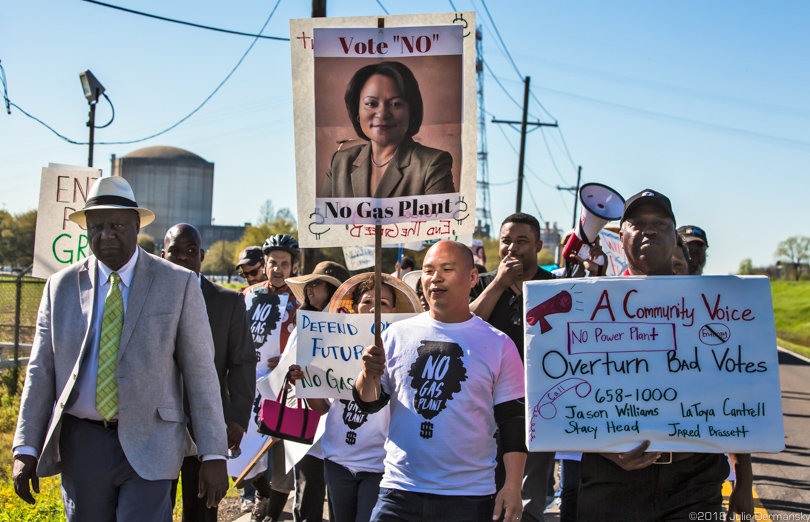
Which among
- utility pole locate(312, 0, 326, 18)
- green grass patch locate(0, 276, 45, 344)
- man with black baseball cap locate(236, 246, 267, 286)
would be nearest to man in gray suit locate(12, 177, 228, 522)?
man with black baseball cap locate(236, 246, 267, 286)

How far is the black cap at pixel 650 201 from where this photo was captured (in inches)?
123

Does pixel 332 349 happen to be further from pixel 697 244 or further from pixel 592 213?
pixel 697 244

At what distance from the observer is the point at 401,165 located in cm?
361

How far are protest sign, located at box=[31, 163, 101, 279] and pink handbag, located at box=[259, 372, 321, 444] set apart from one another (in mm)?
3166

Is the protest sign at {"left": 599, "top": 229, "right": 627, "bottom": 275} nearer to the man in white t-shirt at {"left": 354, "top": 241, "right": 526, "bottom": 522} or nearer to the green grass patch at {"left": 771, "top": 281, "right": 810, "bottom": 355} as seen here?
the man in white t-shirt at {"left": 354, "top": 241, "right": 526, "bottom": 522}

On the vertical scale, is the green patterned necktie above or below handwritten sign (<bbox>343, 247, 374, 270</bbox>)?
below

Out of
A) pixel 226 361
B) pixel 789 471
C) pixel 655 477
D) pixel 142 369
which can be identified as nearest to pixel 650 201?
pixel 655 477

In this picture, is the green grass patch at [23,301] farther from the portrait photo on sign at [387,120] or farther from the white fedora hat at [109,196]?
the portrait photo on sign at [387,120]

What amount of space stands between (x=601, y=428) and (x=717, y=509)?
1.91 ft

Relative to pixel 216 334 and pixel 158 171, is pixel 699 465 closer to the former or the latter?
pixel 216 334

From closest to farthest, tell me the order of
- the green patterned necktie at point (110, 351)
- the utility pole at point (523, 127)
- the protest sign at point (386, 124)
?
1. the green patterned necktie at point (110, 351)
2. the protest sign at point (386, 124)
3. the utility pole at point (523, 127)

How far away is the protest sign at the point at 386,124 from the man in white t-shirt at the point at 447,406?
0.42 meters

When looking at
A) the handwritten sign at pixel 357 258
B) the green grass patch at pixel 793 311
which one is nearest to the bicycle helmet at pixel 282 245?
the handwritten sign at pixel 357 258

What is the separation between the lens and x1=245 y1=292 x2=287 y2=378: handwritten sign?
18.6 ft
